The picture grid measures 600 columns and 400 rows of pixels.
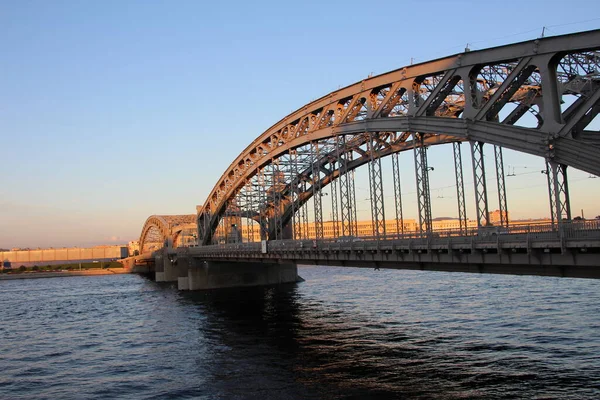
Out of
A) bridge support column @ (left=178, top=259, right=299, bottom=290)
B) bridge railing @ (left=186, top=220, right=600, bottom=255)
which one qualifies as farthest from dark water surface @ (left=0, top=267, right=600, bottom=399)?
bridge support column @ (left=178, top=259, right=299, bottom=290)

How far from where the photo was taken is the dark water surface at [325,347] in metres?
27.4

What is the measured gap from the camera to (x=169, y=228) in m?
148

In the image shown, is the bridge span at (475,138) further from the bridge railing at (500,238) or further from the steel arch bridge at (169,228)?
the steel arch bridge at (169,228)

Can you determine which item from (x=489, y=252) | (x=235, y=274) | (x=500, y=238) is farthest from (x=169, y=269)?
(x=500, y=238)

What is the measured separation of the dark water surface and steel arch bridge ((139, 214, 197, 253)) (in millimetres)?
71530

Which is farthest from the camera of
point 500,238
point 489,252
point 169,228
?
point 169,228

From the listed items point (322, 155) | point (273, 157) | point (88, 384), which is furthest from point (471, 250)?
point (273, 157)

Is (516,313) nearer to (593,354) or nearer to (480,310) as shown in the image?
(480,310)

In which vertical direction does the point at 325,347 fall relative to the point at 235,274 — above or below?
below

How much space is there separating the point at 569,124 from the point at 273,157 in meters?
42.4

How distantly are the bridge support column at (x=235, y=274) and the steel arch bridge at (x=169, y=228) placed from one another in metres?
40.1

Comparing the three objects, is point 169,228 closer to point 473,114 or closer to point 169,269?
point 169,269

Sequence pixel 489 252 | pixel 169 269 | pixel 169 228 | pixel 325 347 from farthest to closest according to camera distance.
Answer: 1. pixel 169 228
2. pixel 169 269
3. pixel 325 347
4. pixel 489 252

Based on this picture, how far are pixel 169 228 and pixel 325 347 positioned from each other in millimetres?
115263
